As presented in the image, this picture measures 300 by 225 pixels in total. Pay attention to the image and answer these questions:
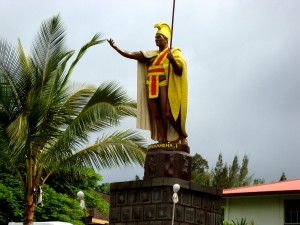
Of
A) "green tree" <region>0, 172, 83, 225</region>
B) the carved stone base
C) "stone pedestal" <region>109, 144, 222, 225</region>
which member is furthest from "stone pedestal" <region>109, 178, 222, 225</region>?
"green tree" <region>0, 172, 83, 225</region>

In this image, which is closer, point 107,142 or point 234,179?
point 107,142

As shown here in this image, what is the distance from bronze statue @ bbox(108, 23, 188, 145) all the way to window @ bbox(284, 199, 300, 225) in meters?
14.4

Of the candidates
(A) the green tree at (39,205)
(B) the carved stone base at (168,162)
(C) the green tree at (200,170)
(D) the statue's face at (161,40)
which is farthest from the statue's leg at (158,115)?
(C) the green tree at (200,170)

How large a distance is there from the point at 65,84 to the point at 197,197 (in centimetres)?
556

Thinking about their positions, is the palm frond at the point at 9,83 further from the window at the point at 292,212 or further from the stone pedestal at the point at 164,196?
the window at the point at 292,212

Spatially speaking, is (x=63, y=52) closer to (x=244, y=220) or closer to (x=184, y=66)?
(x=184, y=66)

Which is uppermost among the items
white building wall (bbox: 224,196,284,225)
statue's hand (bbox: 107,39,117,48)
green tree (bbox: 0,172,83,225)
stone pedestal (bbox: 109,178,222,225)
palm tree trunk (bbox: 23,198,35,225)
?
statue's hand (bbox: 107,39,117,48)

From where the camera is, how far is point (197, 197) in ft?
41.9

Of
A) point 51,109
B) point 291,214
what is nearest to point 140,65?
point 51,109

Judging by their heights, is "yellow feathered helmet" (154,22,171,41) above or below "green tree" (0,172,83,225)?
above

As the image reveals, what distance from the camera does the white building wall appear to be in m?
26.9

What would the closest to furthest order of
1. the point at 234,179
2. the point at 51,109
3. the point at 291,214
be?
1. the point at 51,109
2. the point at 291,214
3. the point at 234,179

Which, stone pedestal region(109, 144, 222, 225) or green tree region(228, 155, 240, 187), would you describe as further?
green tree region(228, 155, 240, 187)

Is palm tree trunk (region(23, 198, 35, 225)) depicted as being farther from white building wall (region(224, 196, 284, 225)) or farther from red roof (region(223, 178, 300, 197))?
white building wall (region(224, 196, 284, 225))
